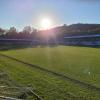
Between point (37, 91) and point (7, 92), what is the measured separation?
1576mm

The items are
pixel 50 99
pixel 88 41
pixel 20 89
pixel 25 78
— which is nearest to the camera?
pixel 50 99

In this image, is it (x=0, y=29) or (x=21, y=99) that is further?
(x=0, y=29)

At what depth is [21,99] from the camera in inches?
435

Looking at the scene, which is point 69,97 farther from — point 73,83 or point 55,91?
point 73,83

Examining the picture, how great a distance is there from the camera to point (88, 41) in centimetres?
7675

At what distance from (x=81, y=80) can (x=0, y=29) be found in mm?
130009

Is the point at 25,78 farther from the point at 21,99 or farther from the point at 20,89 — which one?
the point at 21,99

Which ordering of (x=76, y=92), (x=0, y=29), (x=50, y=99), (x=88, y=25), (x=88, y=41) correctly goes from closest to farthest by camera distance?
(x=50, y=99)
(x=76, y=92)
(x=88, y=41)
(x=88, y=25)
(x=0, y=29)

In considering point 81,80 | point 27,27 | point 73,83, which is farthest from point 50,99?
point 27,27

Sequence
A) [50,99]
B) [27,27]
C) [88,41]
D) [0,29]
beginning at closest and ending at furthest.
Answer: [50,99] → [88,41] → [0,29] → [27,27]

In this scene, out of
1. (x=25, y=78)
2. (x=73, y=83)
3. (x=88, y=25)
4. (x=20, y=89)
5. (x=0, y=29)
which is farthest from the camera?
(x=0, y=29)

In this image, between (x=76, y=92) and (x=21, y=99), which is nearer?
(x=21, y=99)

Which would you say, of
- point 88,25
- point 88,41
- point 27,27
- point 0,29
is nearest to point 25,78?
point 88,41

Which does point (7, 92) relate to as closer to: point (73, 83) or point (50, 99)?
point (50, 99)
